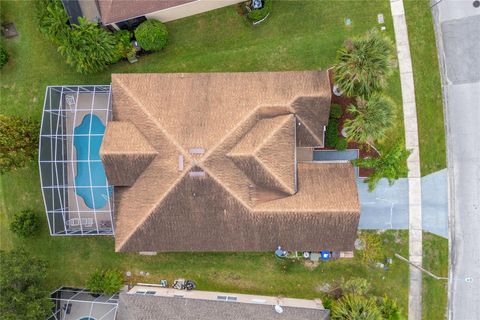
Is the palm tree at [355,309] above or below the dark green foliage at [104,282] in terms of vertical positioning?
below

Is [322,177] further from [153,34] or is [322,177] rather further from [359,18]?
[153,34]

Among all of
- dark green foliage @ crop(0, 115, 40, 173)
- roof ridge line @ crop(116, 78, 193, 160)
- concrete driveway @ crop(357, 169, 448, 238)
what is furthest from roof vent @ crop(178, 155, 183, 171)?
concrete driveway @ crop(357, 169, 448, 238)

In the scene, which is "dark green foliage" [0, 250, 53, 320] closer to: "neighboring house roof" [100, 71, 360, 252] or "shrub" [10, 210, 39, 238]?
"shrub" [10, 210, 39, 238]

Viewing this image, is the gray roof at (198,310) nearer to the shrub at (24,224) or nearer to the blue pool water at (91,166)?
the blue pool water at (91,166)

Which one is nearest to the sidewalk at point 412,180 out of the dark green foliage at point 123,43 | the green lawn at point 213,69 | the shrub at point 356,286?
the green lawn at point 213,69

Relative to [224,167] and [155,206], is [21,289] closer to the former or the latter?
[155,206]
